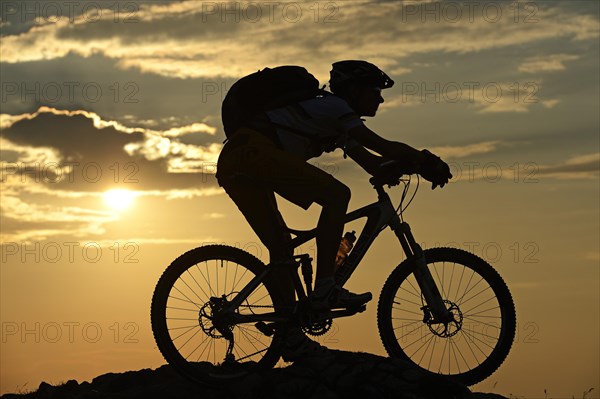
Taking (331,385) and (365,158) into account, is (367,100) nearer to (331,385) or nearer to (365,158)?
(365,158)

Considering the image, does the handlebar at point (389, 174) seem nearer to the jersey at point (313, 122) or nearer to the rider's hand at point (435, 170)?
the rider's hand at point (435, 170)

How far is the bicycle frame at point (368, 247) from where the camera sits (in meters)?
8.86

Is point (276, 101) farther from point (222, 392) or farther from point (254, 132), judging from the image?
point (222, 392)

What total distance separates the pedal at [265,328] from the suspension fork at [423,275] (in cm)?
153

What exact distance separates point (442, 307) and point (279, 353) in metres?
1.68

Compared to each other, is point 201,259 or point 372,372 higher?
point 201,259

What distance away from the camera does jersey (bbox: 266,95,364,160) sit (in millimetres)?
8383

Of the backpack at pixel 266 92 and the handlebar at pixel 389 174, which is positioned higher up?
the backpack at pixel 266 92

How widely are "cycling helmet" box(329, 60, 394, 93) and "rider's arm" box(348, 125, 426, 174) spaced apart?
2.09 feet

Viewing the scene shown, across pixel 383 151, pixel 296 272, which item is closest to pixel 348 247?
pixel 296 272

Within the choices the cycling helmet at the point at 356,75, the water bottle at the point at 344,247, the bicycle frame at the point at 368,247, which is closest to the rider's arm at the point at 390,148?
the bicycle frame at the point at 368,247

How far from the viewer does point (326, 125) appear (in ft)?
27.6

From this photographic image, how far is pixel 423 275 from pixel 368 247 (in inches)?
24.6

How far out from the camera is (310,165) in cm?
849
